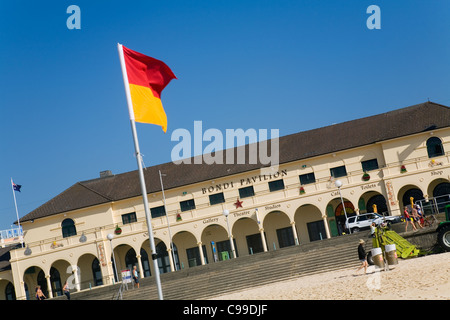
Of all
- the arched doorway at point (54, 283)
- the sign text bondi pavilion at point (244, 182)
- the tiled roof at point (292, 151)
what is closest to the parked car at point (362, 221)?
the tiled roof at point (292, 151)

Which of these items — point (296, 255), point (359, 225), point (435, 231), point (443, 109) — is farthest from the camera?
point (443, 109)

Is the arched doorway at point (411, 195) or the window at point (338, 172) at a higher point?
the window at point (338, 172)

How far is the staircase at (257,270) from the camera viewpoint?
30297mm

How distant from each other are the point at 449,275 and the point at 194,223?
94.3 feet

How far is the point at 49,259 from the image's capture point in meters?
45.0

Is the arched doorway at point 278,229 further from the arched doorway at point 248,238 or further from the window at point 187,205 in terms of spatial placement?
the window at point 187,205

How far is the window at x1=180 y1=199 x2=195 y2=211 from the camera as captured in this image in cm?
4483

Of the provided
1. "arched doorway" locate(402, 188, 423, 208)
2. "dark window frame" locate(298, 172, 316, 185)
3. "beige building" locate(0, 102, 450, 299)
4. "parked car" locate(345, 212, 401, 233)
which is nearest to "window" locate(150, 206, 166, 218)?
"beige building" locate(0, 102, 450, 299)

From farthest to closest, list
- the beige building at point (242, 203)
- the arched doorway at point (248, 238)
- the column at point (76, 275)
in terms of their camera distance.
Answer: the arched doorway at point (248, 238) → the column at point (76, 275) → the beige building at point (242, 203)

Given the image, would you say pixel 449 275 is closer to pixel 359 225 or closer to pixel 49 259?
pixel 359 225

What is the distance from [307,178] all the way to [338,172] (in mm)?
2411

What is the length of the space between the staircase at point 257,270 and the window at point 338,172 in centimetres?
897

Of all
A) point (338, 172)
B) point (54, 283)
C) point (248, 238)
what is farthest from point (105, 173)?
point (338, 172)
